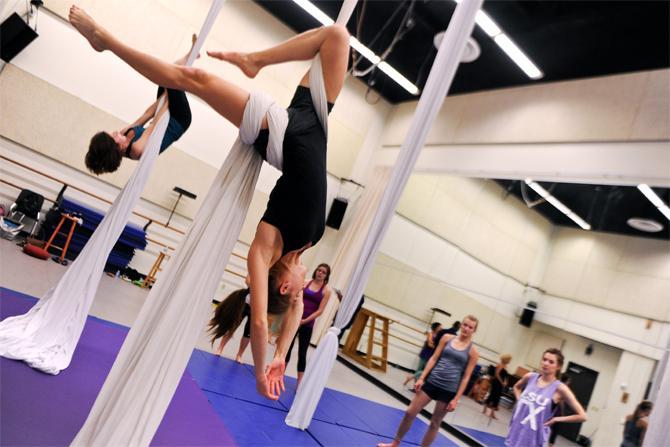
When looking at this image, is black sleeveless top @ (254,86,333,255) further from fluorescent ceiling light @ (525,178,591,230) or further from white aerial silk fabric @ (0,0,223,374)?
fluorescent ceiling light @ (525,178,591,230)

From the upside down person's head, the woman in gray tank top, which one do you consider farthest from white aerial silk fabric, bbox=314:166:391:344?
the upside down person's head

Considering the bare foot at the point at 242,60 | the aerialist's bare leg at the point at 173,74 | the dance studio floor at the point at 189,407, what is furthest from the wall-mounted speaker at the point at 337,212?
the aerialist's bare leg at the point at 173,74

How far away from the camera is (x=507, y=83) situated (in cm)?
714

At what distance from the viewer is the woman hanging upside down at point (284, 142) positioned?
1.73m

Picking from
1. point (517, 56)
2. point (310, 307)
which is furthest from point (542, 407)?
point (517, 56)

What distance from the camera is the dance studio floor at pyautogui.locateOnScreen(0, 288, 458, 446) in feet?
7.06

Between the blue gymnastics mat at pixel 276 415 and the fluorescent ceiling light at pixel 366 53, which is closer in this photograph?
the blue gymnastics mat at pixel 276 415

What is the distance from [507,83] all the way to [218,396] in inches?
254

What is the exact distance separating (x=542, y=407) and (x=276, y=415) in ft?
7.50

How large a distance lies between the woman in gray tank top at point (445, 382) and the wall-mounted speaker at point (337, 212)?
17.3 feet

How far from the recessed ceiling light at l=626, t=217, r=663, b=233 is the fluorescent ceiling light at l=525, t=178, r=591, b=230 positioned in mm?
688

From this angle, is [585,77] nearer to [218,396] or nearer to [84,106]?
[218,396]

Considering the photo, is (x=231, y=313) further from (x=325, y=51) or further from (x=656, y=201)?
(x=656, y=201)

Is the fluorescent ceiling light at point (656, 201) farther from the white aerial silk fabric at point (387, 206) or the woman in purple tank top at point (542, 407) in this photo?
the white aerial silk fabric at point (387, 206)
